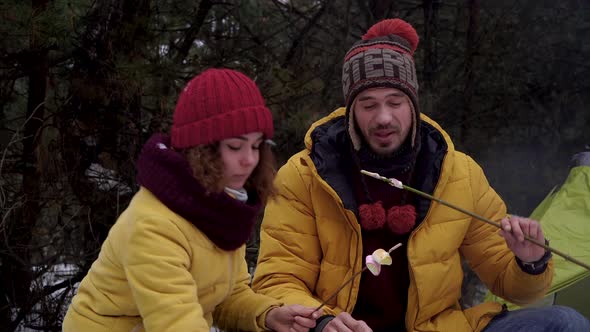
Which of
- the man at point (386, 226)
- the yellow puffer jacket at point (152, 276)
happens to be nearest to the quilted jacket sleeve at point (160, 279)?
the yellow puffer jacket at point (152, 276)

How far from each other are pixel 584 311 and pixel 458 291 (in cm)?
128

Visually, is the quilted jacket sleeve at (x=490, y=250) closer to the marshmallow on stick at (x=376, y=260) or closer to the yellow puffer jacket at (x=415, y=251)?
the yellow puffer jacket at (x=415, y=251)

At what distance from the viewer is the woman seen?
130cm

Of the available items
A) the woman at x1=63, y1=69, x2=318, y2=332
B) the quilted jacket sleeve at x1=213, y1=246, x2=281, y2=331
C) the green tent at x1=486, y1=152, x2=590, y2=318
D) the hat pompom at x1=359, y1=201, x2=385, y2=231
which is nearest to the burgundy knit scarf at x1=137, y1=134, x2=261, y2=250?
the woman at x1=63, y1=69, x2=318, y2=332

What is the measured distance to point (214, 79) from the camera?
1.39 meters

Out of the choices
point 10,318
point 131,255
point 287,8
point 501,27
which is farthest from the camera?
point 501,27

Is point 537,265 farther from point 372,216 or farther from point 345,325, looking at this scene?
point 345,325

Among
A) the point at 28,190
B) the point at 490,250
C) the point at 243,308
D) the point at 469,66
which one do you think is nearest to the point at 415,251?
the point at 490,250

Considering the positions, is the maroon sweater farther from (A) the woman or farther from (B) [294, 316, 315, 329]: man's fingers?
(A) the woman

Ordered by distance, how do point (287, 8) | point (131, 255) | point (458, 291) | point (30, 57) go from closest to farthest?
point (131, 255)
point (458, 291)
point (30, 57)
point (287, 8)

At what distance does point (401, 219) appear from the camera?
180 cm

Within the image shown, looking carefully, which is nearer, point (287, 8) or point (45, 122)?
point (45, 122)

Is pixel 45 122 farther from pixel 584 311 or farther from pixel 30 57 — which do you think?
pixel 584 311

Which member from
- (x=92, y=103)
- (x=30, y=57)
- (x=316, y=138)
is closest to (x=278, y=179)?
(x=316, y=138)
